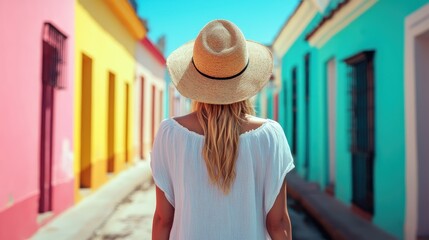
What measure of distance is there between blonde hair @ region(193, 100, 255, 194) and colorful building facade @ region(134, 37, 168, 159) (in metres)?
13.0

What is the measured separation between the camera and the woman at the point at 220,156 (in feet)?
5.09

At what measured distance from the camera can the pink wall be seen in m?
4.65

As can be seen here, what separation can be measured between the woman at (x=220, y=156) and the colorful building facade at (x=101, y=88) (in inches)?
252

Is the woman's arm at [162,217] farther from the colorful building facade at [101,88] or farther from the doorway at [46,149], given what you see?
the colorful building facade at [101,88]

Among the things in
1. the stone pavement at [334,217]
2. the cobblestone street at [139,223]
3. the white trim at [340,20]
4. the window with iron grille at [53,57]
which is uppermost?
the white trim at [340,20]

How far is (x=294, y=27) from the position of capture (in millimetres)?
13125

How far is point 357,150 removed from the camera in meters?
6.98

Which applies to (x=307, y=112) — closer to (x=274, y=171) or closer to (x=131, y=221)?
(x=131, y=221)

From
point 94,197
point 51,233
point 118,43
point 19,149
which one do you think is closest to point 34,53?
point 19,149

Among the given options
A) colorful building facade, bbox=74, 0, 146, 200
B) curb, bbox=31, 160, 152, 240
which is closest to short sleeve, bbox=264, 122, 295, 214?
curb, bbox=31, 160, 152, 240

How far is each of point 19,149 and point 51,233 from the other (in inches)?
45.1

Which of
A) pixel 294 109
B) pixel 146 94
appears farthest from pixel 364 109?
pixel 146 94

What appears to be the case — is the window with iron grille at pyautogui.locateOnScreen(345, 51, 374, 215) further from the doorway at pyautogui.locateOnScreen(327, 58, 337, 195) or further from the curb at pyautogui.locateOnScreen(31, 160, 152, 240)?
the curb at pyautogui.locateOnScreen(31, 160, 152, 240)

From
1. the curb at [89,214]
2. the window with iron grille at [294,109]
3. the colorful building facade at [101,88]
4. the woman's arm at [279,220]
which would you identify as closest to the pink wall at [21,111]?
the curb at [89,214]
